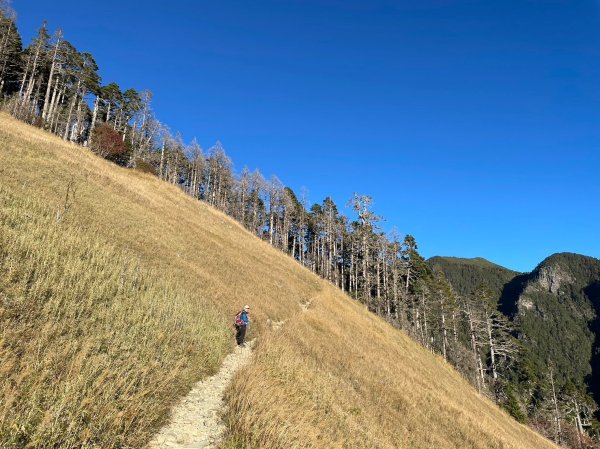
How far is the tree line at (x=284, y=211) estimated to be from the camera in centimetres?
5503

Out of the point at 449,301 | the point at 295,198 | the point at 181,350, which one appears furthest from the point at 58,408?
the point at 295,198

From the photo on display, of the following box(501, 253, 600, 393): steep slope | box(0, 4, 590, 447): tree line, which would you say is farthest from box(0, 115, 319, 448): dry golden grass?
box(501, 253, 600, 393): steep slope

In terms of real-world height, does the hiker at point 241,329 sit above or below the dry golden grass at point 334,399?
above

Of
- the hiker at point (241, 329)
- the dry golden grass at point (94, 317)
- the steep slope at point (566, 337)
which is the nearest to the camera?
the dry golden grass at point (94, 317)

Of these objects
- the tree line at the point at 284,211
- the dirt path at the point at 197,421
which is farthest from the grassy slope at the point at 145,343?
the tree line at the point at 284,211

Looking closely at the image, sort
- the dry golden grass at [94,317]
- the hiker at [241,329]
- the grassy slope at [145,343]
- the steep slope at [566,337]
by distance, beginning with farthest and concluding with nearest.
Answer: the steep slope at [566,337] → the hiker at [241,329] → the grassy slope at [145,343] → the dry golden grass at [94,317]

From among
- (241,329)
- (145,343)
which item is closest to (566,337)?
(241,329)

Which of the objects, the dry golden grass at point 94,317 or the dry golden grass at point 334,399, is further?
the dry golden grass at point 334,399

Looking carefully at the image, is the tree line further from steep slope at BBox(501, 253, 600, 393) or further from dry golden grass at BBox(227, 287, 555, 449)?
steep slope at BBox(501, 253, 600, 393)

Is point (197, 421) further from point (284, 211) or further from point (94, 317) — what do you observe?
point (284, 211)

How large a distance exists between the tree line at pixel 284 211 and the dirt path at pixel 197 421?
44199 millimetres

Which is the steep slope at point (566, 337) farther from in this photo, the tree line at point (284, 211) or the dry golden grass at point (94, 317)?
the dry golden grass at point (94, 317)

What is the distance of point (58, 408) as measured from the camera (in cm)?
455

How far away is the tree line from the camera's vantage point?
2167 inches
